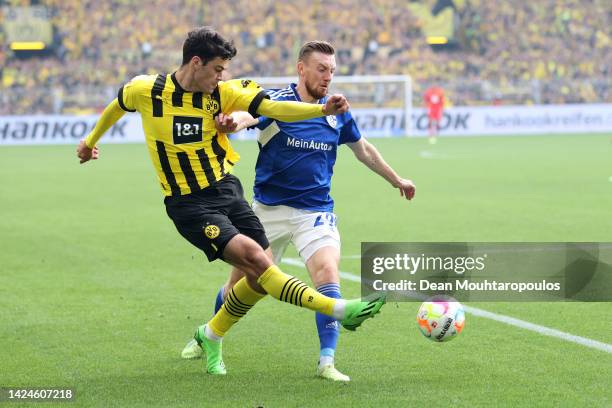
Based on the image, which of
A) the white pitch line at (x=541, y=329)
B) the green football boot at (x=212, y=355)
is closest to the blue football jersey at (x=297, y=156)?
the green football boot at (x=212, y=355)

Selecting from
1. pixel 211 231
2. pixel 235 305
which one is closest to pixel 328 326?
pixel 235 305

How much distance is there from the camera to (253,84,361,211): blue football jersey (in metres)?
6.28

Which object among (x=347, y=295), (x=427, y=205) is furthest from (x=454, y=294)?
(x=427, y=205)

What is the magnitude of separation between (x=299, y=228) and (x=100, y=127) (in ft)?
4.30

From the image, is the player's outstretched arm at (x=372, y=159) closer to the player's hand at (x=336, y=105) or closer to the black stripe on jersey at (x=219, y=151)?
the black stripe on jersey at (x=219, y=151)

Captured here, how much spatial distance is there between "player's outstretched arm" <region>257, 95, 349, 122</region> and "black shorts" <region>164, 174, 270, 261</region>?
19.7 inches

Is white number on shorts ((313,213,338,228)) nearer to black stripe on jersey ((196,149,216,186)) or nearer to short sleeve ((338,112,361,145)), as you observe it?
short sleeve ((338,112,361,145))

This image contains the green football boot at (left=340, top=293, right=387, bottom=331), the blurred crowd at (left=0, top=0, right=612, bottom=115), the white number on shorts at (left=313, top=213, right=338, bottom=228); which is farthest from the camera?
the blurred crowd at (left=0, top=0, right=612, bottom=115)

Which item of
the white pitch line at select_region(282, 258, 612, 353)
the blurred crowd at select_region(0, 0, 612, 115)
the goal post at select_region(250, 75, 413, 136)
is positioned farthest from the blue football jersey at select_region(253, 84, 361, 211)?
the blurred crowd at select_region(0, 0, 612, 115)

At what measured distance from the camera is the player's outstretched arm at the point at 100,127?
19.9 feet

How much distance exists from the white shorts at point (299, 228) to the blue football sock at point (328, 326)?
0.33 meters

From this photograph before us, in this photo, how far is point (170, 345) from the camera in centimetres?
669

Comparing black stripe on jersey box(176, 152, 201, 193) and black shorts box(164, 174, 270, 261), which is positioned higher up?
black stripe on jersey box(176, 152, 201, 193)

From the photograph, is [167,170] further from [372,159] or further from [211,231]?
[372,159]
